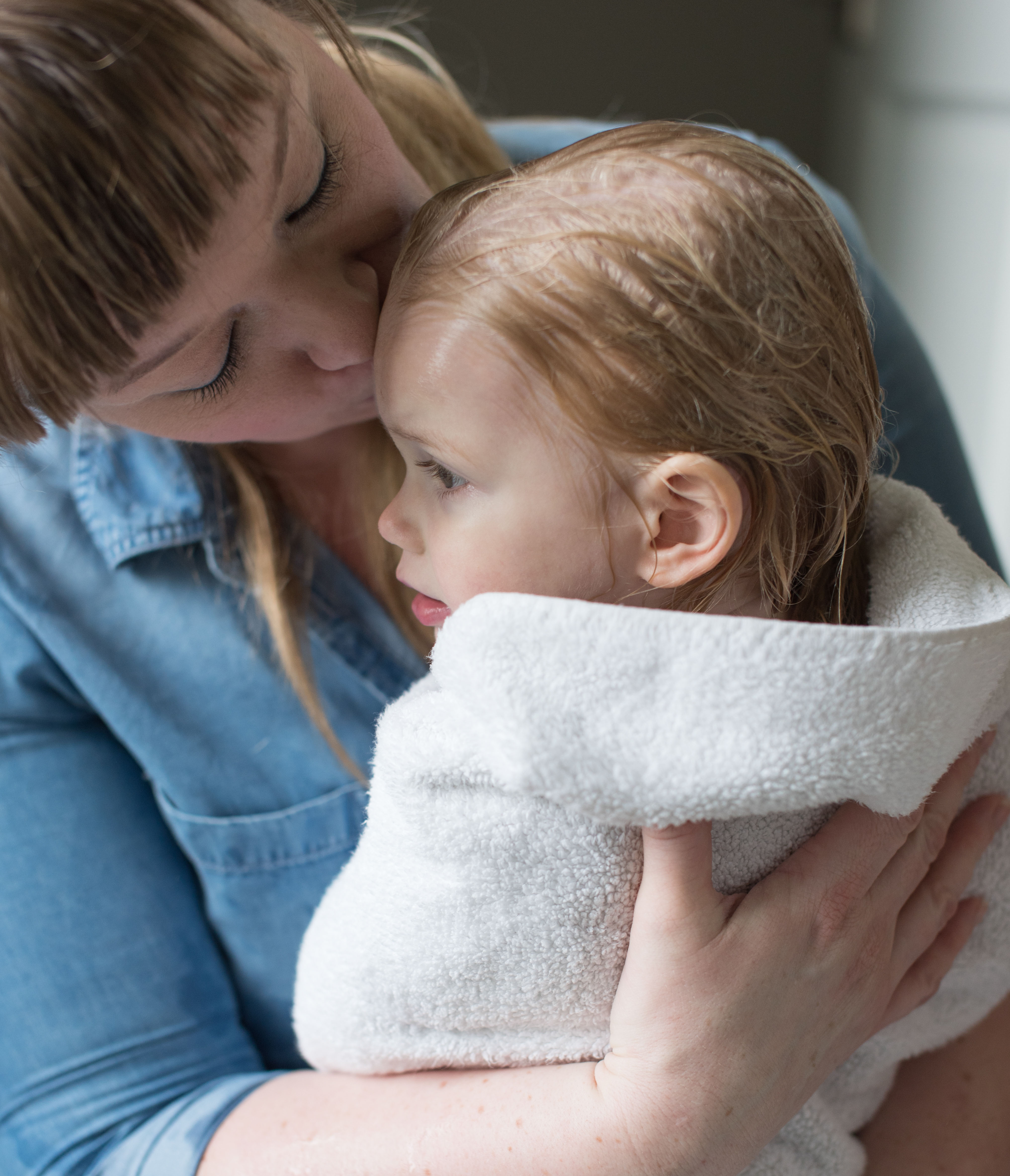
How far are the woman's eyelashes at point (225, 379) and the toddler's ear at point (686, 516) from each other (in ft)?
0.95

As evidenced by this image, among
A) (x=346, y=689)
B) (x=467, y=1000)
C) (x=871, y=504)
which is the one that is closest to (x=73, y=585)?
(x=346, y=689)

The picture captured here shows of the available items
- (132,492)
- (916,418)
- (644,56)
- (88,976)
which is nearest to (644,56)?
(644,56)

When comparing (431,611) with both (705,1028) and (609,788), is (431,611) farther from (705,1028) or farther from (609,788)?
(705,1028)

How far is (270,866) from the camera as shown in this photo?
36.8 inches

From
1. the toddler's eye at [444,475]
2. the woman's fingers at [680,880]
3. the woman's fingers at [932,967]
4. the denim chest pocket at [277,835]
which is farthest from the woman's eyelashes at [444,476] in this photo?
the woman's fingers at [932,967]

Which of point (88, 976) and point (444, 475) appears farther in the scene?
point (88, 976)

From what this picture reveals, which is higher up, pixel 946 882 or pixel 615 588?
pixel 615 588

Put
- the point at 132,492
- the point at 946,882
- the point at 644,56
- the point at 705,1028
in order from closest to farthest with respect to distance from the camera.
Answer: the point at 705,1028 → the point at 946,882 → the point at 132,492 → the point at 644,56

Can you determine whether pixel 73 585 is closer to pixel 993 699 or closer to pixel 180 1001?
pixel 180 1001

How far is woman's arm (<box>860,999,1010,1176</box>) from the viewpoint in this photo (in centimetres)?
82

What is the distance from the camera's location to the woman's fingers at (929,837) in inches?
27.9

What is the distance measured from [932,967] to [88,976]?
→ 67 cm

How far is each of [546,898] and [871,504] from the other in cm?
39

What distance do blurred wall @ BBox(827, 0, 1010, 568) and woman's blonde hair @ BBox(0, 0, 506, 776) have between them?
126 cm
